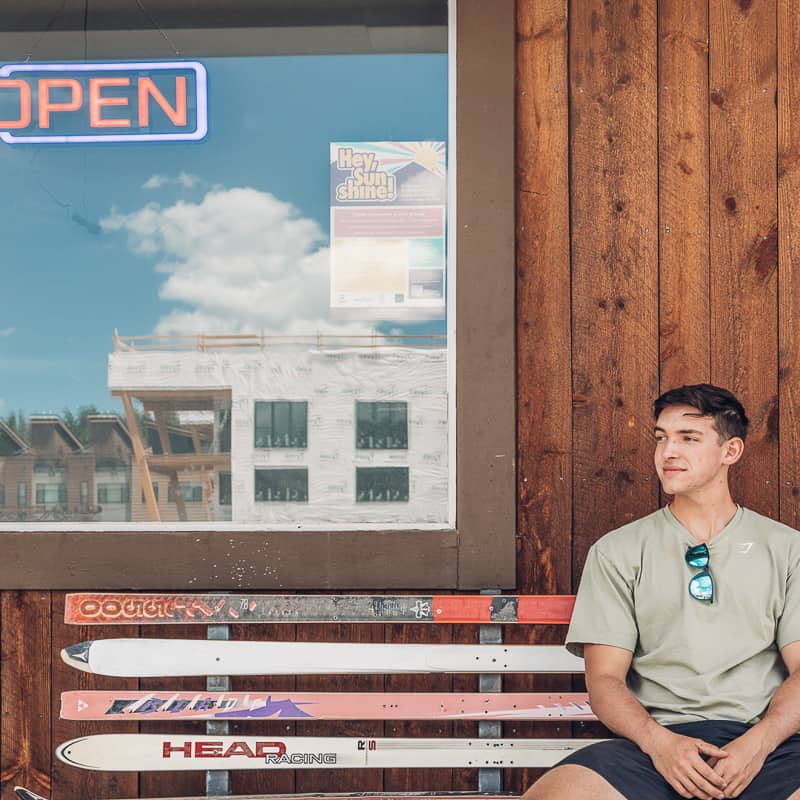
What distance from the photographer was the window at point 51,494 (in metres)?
2.78

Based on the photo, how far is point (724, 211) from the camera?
2.75 m

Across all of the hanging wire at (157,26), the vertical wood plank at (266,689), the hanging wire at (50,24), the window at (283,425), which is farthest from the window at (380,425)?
the hanging wire at (50,24)

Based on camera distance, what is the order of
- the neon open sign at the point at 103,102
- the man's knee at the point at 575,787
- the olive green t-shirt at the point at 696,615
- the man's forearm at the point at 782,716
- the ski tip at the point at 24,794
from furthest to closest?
the neon open sign at the point at 103,102 < the ski tip at the point at 24,794 < the olive green t-shirt at the point at 696,615 < the man's forearm at the point at 782,716 < the man's knee at the point at 575,787

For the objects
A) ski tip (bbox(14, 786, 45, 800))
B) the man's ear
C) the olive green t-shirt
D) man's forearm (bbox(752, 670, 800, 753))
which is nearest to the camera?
man's forearm (bbox(752, 670, 800, 753))

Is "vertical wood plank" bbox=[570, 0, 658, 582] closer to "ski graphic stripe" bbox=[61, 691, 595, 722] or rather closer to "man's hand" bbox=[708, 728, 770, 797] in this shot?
"ski graphic stripe" bbox=[61, 691, 595, 722]

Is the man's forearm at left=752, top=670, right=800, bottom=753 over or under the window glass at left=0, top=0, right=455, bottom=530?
under

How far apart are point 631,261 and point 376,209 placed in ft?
2.27

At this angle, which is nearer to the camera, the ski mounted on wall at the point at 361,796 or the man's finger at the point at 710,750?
the man's finger at the point at 710,750

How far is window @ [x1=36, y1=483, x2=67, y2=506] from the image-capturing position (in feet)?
9.12

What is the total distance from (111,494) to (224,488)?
0.30 metres

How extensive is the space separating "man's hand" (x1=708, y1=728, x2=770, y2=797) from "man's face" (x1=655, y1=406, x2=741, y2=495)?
1.75 ft

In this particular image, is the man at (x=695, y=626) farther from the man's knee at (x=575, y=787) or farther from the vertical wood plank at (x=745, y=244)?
the vertical wood plank at (x=745, y=244)

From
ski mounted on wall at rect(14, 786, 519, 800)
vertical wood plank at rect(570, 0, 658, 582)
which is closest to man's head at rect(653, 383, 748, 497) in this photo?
vertical wood plank at rect(570, 0, 658, 582)

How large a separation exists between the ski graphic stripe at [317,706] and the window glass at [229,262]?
45cm
